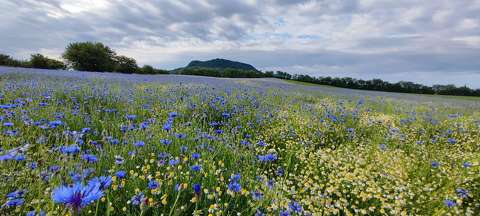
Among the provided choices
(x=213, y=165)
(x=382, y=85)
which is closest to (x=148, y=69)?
(x=382, y=85)

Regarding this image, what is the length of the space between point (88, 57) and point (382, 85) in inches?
1340

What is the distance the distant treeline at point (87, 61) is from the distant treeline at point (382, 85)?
19.6 meters

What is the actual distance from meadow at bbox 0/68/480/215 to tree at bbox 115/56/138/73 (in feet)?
109

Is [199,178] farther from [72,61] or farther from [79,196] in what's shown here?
[72,61]

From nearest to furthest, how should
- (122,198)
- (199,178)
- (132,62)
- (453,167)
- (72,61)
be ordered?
(122,198), (199,178), (453,167), (72,61), (132,62)

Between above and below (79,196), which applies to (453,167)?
below

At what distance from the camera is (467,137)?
15.1 ft

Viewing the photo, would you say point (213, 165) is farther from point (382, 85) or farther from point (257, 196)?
point (382, 85)

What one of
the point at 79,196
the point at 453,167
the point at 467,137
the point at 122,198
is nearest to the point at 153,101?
the point at 122,198

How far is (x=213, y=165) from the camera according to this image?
6.68 feet

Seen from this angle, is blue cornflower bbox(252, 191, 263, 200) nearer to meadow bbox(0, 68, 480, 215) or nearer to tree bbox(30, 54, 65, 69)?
meadow bbox(0, 68, 480, 215)

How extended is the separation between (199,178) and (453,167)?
3.08m

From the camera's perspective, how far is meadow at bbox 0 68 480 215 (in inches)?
64.1

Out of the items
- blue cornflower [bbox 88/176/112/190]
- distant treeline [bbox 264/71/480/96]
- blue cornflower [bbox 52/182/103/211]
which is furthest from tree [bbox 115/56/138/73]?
blue cornflower [bbox 52/182/103/211]
